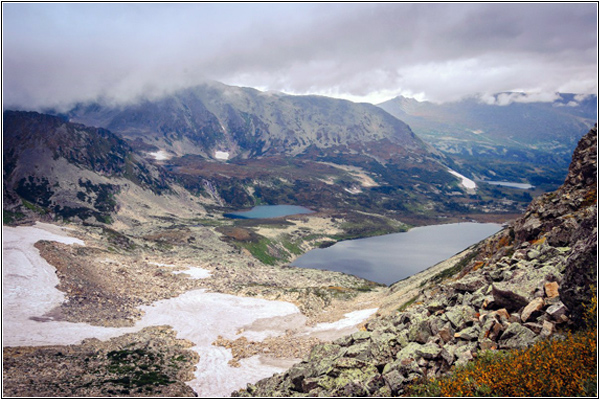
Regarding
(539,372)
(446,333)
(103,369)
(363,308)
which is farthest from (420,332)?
(363,308)

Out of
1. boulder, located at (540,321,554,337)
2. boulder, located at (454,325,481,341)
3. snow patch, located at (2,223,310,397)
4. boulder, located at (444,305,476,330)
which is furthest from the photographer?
snow patch, located at (2,223,310,397)

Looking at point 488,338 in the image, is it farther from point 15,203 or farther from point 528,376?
point 15,203

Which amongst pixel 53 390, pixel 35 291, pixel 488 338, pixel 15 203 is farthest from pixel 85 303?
pixel 15 203

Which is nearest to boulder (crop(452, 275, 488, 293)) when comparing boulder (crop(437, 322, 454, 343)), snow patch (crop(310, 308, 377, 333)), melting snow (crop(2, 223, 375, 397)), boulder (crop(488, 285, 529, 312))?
boulder (crop(488, 285, 529, 312))

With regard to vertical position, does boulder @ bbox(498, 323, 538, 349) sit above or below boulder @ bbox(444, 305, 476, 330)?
above

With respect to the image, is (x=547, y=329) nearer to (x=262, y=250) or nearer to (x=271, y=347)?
(x=271, y=347)

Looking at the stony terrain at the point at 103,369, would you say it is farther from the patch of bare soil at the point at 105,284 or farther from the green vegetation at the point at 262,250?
the green vegetation at the point at 262,250

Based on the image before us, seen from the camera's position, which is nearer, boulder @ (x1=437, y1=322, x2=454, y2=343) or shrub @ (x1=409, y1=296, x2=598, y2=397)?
shrub @ (x1=409, y1=296, x2=598, y2=397)

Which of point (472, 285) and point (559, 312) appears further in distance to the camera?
point (472, 285)

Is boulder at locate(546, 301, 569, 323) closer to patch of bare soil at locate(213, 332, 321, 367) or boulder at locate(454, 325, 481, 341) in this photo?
boulder at locate(454, 325, 481, 341)
